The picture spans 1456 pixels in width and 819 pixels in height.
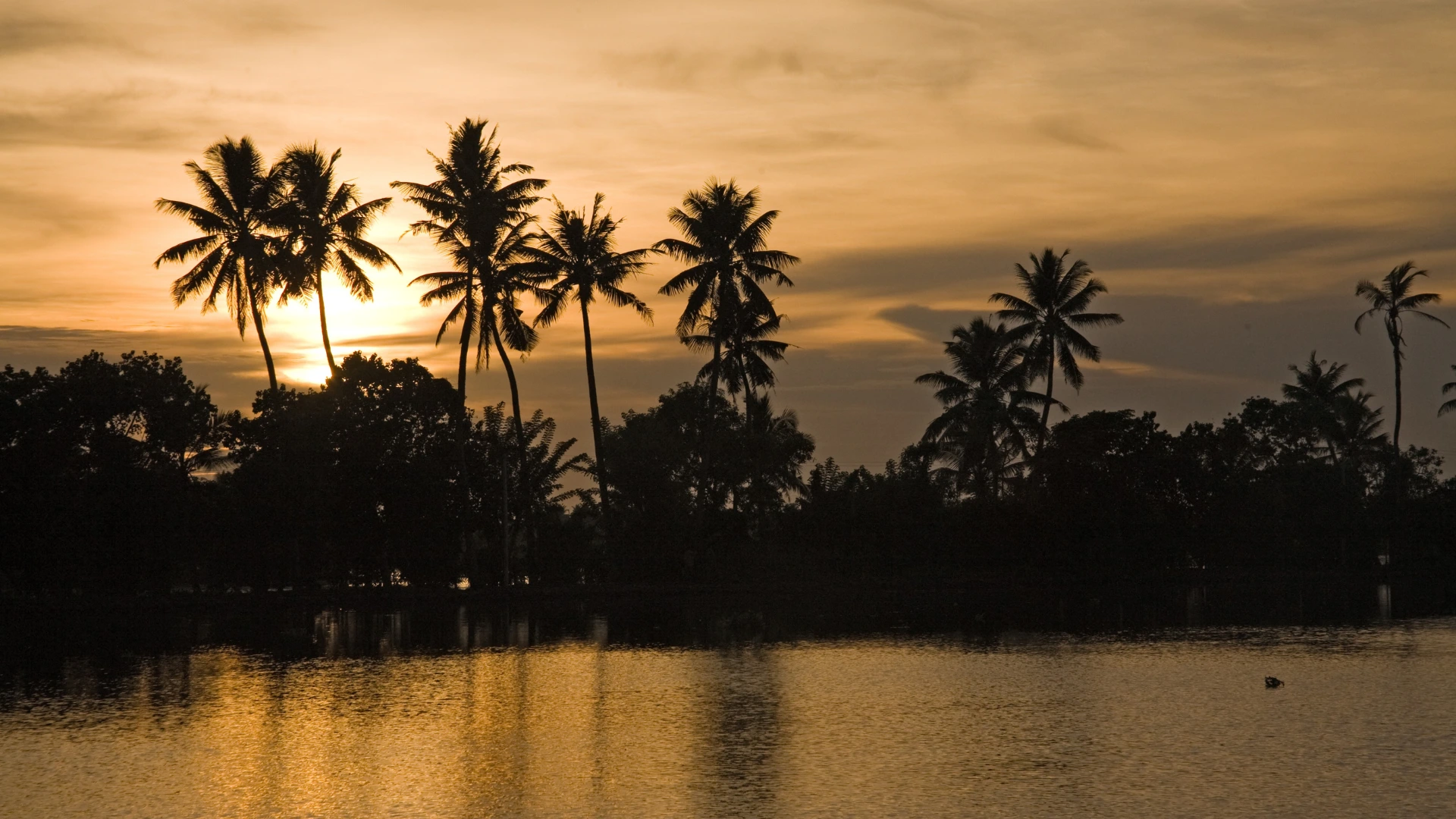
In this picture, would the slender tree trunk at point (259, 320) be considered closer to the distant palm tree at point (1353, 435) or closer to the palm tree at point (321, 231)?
the palm tree at point (321, 231)

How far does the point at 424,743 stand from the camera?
23.8m

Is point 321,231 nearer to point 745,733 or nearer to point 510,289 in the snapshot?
point 510,289

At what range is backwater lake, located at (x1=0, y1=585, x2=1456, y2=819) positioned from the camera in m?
19.1

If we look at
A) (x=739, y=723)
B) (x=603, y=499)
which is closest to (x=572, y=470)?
(x=603, y=499)

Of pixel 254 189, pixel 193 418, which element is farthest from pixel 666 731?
pixel 254 189

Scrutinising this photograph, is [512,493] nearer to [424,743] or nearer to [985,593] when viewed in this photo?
[985,593]

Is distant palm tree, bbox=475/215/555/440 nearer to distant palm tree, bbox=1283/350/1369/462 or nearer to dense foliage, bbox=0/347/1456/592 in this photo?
dense foliage, bbox=0/347/1456/592

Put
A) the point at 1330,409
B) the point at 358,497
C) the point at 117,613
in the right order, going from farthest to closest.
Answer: the point at 1330,409
the point at 358,497
the point at 117,613

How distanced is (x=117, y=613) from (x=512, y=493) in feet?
60.2

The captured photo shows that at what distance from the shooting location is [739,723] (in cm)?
2552

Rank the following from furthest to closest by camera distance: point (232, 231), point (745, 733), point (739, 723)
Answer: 1. point (232, 231)
2. point (739, 723)
3. point (745, 733)

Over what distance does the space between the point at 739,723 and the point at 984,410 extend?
2114 inches

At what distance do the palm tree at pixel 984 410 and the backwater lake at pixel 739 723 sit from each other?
31.7 metres

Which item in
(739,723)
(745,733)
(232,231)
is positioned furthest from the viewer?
(232,231)
